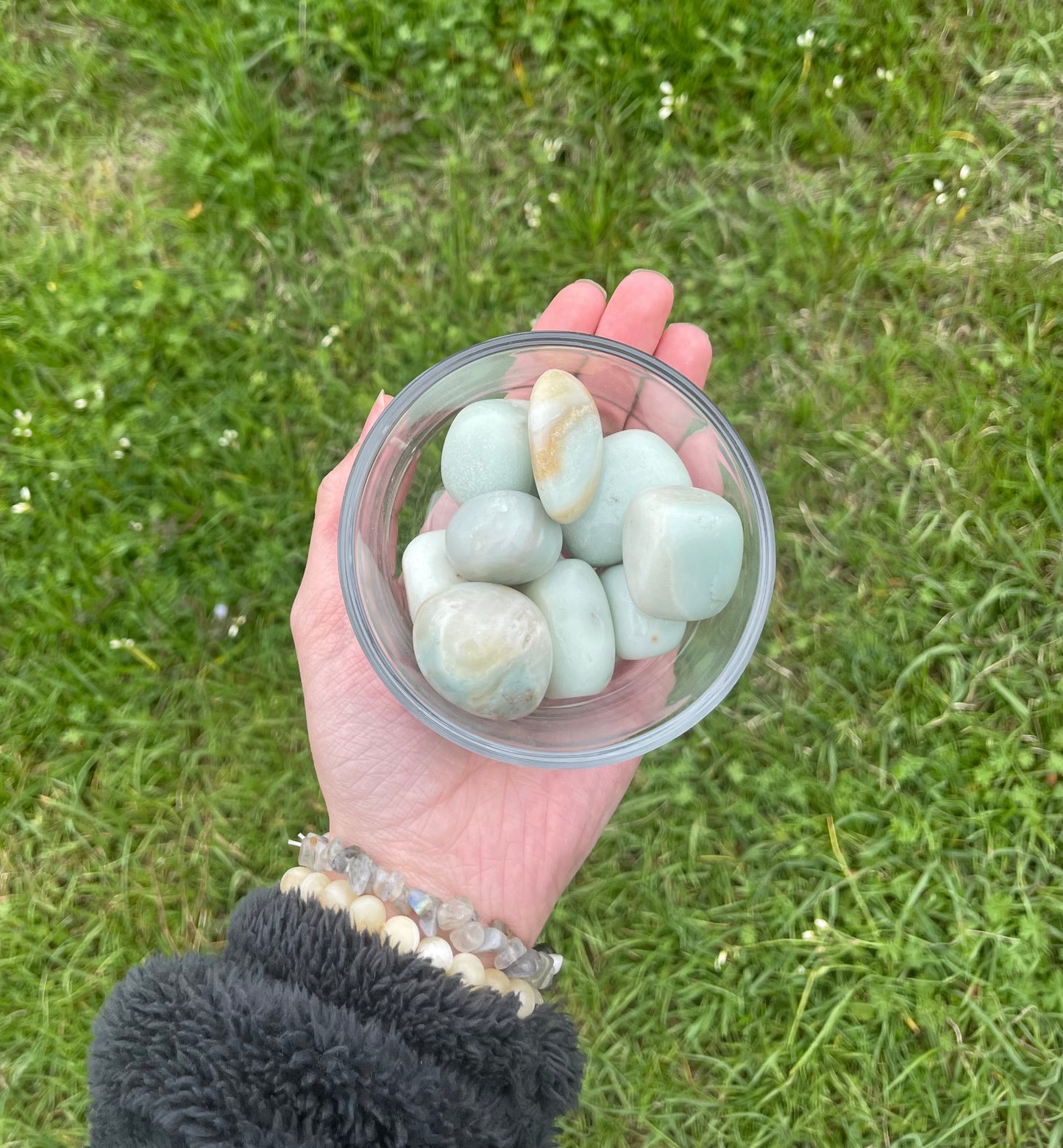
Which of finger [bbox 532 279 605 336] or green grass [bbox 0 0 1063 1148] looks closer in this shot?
finger [bbox 532 279 605 336]

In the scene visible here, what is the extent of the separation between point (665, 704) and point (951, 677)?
2.60 ft

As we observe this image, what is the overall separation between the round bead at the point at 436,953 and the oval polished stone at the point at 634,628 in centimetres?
44

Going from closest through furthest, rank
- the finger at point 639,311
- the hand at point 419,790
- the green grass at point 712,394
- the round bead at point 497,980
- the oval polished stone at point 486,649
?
the oval polished stone at point 486,649 → the round bead at point 497,980 → the hand at point 419,790 → the finger at point 639,311 → the green grass at point 712,394

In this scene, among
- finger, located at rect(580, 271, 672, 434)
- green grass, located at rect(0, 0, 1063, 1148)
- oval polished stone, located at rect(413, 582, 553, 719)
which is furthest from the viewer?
green grass, located at rect(0, 0, 1063, 1148)

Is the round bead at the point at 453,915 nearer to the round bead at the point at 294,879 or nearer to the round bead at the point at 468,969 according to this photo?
the round bead at the point at 468,969

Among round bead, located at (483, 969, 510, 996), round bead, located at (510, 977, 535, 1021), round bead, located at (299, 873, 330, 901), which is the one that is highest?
round bead, located at (299, 873, 330, 901)

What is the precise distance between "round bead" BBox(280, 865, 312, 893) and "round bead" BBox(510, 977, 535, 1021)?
0.31 metres

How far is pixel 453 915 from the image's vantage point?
122 centimetres

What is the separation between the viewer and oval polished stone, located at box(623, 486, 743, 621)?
1.07 metres

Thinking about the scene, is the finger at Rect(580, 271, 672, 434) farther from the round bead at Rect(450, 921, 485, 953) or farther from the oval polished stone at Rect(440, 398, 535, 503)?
the round bead at Rect(450, 921, 485, 953)

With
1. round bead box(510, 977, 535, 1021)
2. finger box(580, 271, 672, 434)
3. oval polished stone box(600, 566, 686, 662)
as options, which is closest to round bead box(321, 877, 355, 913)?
round bead box(510, 977, 535, 1021)

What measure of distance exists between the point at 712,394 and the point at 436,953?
1.13 m

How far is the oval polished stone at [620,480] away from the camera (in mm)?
1196

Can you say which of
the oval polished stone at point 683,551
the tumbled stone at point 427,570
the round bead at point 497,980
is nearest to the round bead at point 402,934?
the round bead at point 497,980
